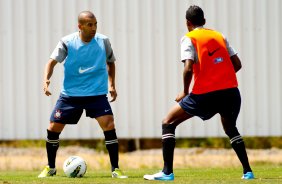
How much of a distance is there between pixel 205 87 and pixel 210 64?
236 millimetres

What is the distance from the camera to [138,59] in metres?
15.3

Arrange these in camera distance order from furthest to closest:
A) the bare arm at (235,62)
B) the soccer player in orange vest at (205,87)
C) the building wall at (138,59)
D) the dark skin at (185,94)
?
the building wall at (138,59) < the bare arm at (235,62) < the soccer player in orange vest at (205,87) < the dark skin at (185,94)

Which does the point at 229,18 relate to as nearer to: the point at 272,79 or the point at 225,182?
the point at 272,79

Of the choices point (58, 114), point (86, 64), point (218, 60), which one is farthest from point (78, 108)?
point (218, 60)

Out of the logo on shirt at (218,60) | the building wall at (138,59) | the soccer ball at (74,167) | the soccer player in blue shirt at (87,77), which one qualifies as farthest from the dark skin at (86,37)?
the building wall at (138,59)

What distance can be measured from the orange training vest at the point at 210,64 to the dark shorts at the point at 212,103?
6cm

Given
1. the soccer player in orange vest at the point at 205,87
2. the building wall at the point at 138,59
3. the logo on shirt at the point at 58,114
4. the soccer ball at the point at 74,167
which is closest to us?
the soccer player in orange vest at the point at 205,87

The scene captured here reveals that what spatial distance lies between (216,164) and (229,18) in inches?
88.4

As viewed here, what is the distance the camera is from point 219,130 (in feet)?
49.7

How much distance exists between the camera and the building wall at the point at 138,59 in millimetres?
15195

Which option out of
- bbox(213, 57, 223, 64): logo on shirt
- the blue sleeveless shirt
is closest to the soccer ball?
the blue sleeveless shirt

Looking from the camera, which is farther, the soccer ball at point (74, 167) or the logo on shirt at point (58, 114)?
the logo on shirt at point (58, 114)

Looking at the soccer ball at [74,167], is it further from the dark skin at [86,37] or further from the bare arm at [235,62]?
the bare arm at [235,62]

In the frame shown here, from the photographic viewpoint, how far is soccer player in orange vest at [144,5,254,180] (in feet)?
32.7
